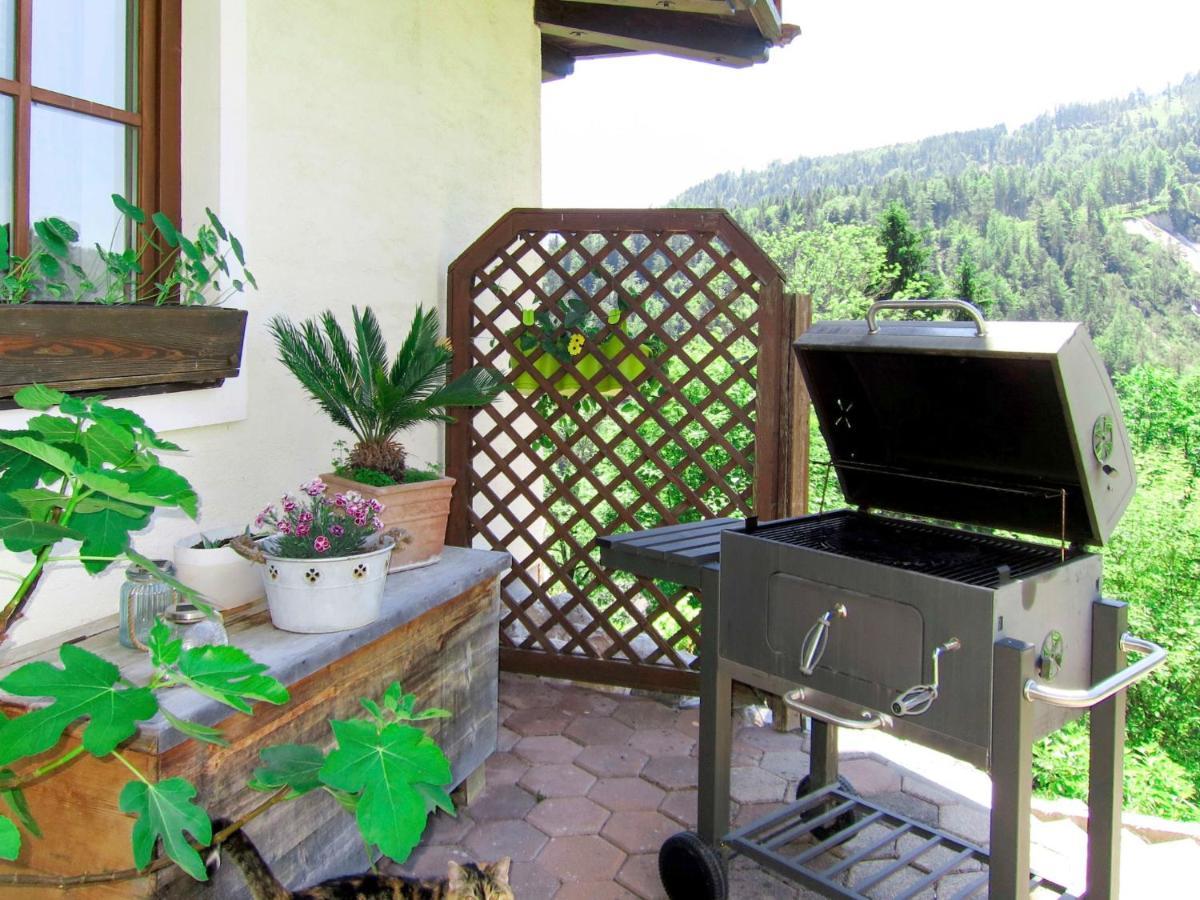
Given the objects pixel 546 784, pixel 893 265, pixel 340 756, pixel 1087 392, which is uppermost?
pixel 893 265

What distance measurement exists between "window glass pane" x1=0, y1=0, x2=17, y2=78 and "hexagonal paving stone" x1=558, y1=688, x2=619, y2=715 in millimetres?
2518

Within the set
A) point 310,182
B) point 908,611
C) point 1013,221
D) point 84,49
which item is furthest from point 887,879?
point 1013,221

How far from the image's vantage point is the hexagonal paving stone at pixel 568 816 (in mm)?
2613

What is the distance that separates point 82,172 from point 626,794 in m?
2.20

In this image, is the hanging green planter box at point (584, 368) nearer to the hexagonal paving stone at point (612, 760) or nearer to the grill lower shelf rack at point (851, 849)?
the hexagonal paving stone at point (612, 760)

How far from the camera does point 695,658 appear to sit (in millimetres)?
3654

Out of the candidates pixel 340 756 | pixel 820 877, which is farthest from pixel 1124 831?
pixel 340 756

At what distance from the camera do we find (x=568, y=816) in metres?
2.68

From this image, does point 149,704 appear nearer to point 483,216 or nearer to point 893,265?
point 483,216

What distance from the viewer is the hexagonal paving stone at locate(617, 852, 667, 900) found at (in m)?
2.33

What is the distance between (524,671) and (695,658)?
2.19ft

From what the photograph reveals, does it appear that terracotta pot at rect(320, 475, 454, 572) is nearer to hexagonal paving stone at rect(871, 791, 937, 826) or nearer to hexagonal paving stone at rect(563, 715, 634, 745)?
hexagonal paving stone at rect(563, 715, 634, 745)

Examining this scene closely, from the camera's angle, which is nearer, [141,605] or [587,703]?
[141,605]

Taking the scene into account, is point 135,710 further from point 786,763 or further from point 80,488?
point 786,763
